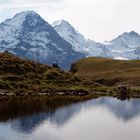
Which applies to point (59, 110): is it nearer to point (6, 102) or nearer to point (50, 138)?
point (6, 102)

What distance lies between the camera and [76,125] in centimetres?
14888

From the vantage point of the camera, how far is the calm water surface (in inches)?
5002

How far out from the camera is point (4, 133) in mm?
125938

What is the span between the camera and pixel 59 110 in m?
183

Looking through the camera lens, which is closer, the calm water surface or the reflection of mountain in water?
the calm water surface

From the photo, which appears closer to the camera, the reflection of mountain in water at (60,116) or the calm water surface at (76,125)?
the calm water surface at (76,125)

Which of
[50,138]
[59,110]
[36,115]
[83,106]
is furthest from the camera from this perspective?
[83,106]

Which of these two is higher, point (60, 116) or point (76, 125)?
point (60, 116)

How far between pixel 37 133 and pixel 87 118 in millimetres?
40169

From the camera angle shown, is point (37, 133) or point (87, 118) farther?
point (87, 118)

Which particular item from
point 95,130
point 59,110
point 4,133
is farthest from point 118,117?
point 4,133

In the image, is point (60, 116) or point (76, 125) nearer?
point (76, 125)

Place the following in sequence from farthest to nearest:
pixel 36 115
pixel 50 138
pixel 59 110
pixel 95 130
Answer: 1. pixel 59 110
2. pixel 36 115
3. pixel 95 130
4. pixel 50 138

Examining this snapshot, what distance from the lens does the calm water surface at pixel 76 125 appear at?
12706cm
